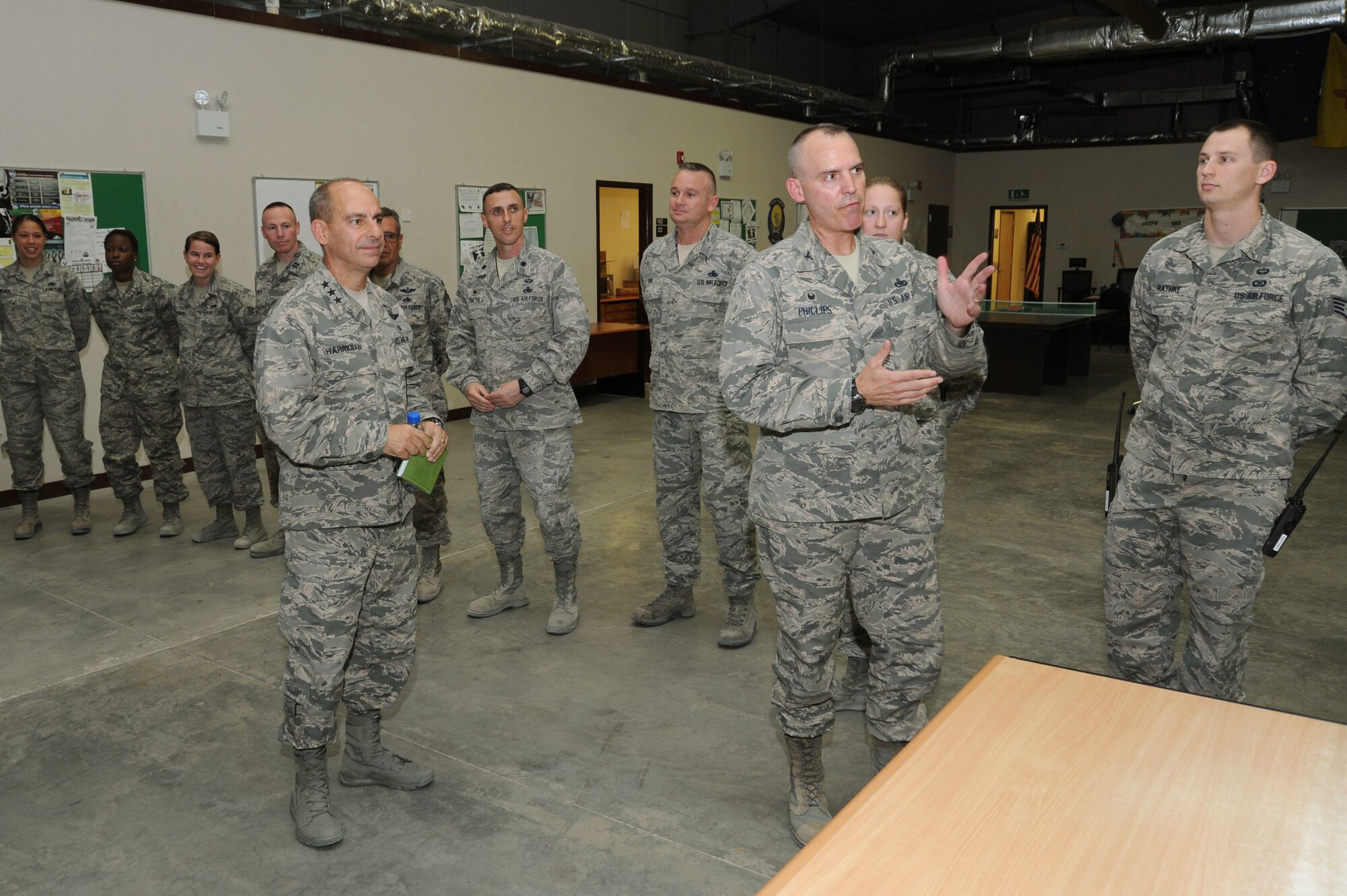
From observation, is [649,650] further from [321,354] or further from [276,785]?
[321,354]

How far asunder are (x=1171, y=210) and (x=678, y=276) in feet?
47.7

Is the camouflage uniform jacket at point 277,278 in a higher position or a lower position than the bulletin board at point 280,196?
lower

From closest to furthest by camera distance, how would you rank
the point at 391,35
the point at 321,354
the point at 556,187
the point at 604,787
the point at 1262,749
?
the point at 1262,749, the point at 321,354, the point at 604,787, the point at 391,35, the point at 556,187

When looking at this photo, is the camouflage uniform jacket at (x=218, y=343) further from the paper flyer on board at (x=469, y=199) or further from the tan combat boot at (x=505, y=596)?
the paper flyer on board at (x=469, y=199)

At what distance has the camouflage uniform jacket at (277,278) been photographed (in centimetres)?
471

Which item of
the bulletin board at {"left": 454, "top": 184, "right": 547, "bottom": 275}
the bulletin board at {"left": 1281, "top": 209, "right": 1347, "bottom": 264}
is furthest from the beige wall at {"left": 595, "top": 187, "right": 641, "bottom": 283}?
the bulletin board at {"left": 1281, "top": 209, "right": 1347, "bottom": 264}

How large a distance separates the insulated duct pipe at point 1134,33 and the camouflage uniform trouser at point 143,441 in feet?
35.5

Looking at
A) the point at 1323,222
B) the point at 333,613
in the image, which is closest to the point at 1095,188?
the point at 1323,222

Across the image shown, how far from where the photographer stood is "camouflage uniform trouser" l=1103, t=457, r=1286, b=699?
2.45 m

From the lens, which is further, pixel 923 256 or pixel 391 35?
pixel 391 35

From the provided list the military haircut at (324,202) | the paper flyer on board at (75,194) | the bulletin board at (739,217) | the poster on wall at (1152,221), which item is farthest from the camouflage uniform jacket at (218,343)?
the poster on wall at (1152,221)

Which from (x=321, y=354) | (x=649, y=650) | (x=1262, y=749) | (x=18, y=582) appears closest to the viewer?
(x=1262, y=749)

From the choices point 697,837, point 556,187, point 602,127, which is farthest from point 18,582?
point 602,127

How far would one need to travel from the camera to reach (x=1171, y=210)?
610 inches
